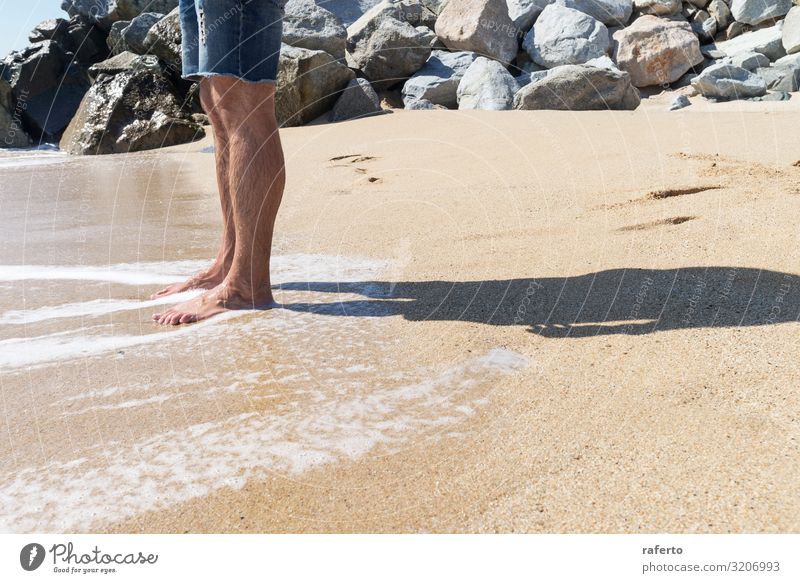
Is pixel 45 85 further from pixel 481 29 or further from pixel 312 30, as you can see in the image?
pixel 481 29

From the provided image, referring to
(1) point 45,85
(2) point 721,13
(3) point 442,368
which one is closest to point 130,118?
(1) point 45,85

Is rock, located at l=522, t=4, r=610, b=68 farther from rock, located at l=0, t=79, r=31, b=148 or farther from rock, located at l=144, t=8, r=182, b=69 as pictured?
rock, located at l=0, t=79, r=31, b=148

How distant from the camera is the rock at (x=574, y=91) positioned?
24.1 feet

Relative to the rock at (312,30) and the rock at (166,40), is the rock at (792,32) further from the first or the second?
the rock at (166,40)

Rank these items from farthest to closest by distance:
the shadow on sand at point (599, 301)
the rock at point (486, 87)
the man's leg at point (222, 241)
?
the rock at point (486, 87), the man's leg at point (222, 241), the shadow on sand at point (599, 301)

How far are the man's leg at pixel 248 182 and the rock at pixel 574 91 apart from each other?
5.29 meters

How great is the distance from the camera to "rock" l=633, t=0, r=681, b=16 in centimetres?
1074

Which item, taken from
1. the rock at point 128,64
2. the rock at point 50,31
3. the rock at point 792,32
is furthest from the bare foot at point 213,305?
the rock at point 50,31

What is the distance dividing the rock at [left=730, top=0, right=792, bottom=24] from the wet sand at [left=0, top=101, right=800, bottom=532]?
760 cm

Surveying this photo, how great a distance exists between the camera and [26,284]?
3.22m

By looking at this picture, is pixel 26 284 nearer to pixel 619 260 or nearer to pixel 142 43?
pixel 619 260

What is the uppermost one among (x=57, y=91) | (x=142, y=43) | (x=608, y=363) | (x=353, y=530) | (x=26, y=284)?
(x=353, y=530)

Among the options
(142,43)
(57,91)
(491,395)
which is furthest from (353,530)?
(57,91)

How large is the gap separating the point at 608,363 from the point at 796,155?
299cm
